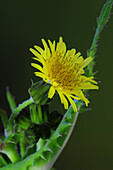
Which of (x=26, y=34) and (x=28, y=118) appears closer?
(x=28, y=118)

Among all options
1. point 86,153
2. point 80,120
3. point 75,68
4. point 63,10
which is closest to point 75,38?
point 63,10

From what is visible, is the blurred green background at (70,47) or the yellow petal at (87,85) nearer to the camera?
the yellow petal at (87,85)

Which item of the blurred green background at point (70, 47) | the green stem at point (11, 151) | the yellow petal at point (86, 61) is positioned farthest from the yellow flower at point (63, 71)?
the blurred green background at point (70, 47)

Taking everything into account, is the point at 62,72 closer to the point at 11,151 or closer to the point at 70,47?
the point at 11,151

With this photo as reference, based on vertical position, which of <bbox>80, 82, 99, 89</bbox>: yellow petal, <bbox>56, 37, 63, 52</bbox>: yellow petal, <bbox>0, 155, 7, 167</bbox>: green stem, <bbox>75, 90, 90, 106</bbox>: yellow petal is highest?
<bbox>56, 37, 63, 52</bbox>: yellow petal

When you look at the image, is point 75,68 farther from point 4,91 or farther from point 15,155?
point 4,91

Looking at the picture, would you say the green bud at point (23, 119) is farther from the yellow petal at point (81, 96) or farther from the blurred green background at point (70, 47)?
the blurred green background at point (70, 47)

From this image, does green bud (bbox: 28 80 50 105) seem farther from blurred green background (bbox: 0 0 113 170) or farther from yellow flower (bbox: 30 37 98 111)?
blurred green background (bbox: 0 0 113 170)

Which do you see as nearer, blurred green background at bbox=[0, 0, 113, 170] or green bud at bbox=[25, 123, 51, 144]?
green bud at bbox=[25, 123, 51, 144]

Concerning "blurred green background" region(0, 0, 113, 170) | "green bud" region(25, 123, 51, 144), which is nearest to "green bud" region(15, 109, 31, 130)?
"green bud" region(25, 123, 51, 144)
